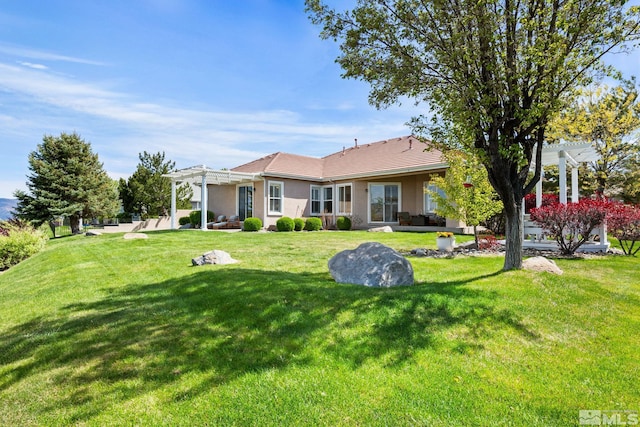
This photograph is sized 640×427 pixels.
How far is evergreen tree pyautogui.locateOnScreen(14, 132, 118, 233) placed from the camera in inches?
896

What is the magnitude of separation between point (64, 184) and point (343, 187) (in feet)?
62.8

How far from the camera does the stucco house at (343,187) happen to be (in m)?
18.4

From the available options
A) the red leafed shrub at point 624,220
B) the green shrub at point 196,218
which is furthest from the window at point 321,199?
the red leafed shrub at point 624,220

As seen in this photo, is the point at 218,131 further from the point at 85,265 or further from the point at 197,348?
the point at 197,348

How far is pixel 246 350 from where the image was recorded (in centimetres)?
338

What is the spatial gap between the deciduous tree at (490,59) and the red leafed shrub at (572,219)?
12.2ft

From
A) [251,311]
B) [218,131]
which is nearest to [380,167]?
[218,131]

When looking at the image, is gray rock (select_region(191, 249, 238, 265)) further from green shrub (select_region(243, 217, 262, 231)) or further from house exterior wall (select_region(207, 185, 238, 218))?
house exterior wall (select_region(207, 185, 238, 218))

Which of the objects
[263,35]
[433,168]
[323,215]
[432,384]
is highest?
[263,35]

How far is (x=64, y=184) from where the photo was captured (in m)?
23.7

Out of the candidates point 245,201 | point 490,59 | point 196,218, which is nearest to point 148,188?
point 196,218

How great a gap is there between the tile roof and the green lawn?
1213cm

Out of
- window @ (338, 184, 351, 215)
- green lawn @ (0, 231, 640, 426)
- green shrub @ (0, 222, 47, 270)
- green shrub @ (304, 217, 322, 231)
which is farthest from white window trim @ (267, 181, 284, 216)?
green lawn @ (0, 231, 640, 426)

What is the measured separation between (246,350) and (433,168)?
14.1 metres
